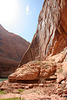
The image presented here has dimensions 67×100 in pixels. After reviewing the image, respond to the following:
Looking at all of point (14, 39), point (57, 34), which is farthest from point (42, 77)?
point (14, 39)

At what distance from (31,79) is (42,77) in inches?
28.4

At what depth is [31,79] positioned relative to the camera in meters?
5.04

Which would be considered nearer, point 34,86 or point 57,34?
point 34,86

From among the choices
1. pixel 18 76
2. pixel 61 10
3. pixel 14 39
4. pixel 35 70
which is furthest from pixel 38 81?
pixel 14 39

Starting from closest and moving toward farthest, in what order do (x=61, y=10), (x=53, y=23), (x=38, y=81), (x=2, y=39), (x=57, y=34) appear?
(x=38, y=81), (x=61, y=10), (x=57, y=34), (x=53, y=23), (x=2, y=39)

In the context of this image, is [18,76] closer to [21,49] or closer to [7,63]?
[7,63]

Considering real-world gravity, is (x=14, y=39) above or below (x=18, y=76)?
above

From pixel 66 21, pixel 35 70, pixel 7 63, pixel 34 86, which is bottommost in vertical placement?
pixel 7 63

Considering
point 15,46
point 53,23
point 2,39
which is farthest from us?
point 15,46

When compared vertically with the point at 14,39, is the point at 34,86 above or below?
below

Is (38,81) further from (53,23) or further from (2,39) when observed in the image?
(2,39)

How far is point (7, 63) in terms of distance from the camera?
105ft

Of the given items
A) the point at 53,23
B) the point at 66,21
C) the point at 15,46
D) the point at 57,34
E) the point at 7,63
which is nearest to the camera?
the point at 66,21

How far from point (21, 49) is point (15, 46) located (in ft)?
13.9
